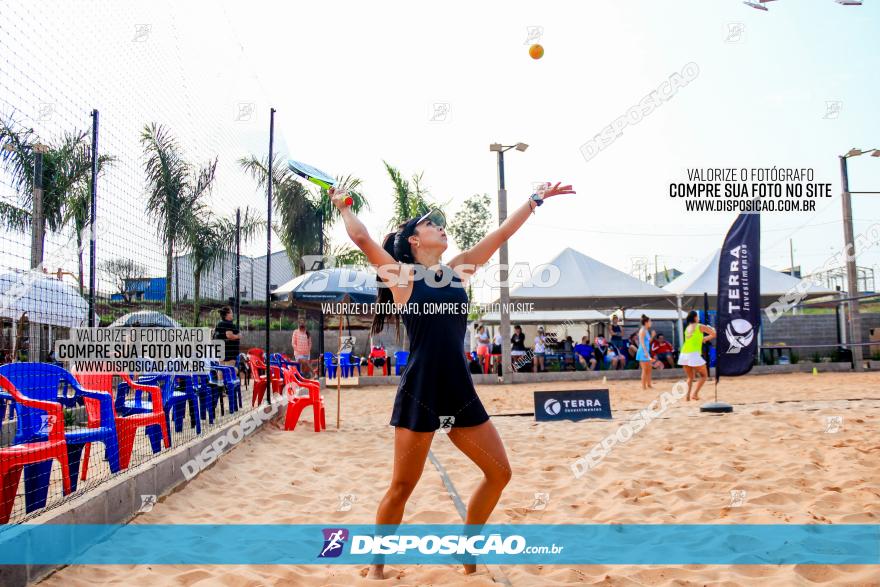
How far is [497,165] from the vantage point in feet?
48.0

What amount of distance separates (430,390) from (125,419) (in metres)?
2.72

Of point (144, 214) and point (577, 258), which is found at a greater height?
point (577, 258)

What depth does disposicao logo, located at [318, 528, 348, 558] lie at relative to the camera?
9.81 ft

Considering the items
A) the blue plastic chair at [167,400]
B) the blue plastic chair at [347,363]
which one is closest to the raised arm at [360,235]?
the blue plastic chair at [167,400]

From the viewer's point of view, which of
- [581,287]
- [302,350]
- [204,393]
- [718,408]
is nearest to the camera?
[204,393]

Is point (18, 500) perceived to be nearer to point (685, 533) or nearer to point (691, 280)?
point (685, 533)

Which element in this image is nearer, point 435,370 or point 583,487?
point 435,370

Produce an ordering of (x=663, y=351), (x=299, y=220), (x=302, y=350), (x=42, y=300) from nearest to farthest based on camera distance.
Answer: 1. (x=42, y=300)
2. (x=302, y=350)
3. (x=663, y=351)
4. (x=299, y=220)

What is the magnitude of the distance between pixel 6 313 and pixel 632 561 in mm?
5150

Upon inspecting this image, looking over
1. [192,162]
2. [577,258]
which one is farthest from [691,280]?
[192,162]

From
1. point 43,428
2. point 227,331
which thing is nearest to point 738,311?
point 227,331

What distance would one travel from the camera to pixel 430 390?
8.13ft

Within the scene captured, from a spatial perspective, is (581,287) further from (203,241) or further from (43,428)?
(43,428)

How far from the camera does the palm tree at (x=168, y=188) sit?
5059 mm
